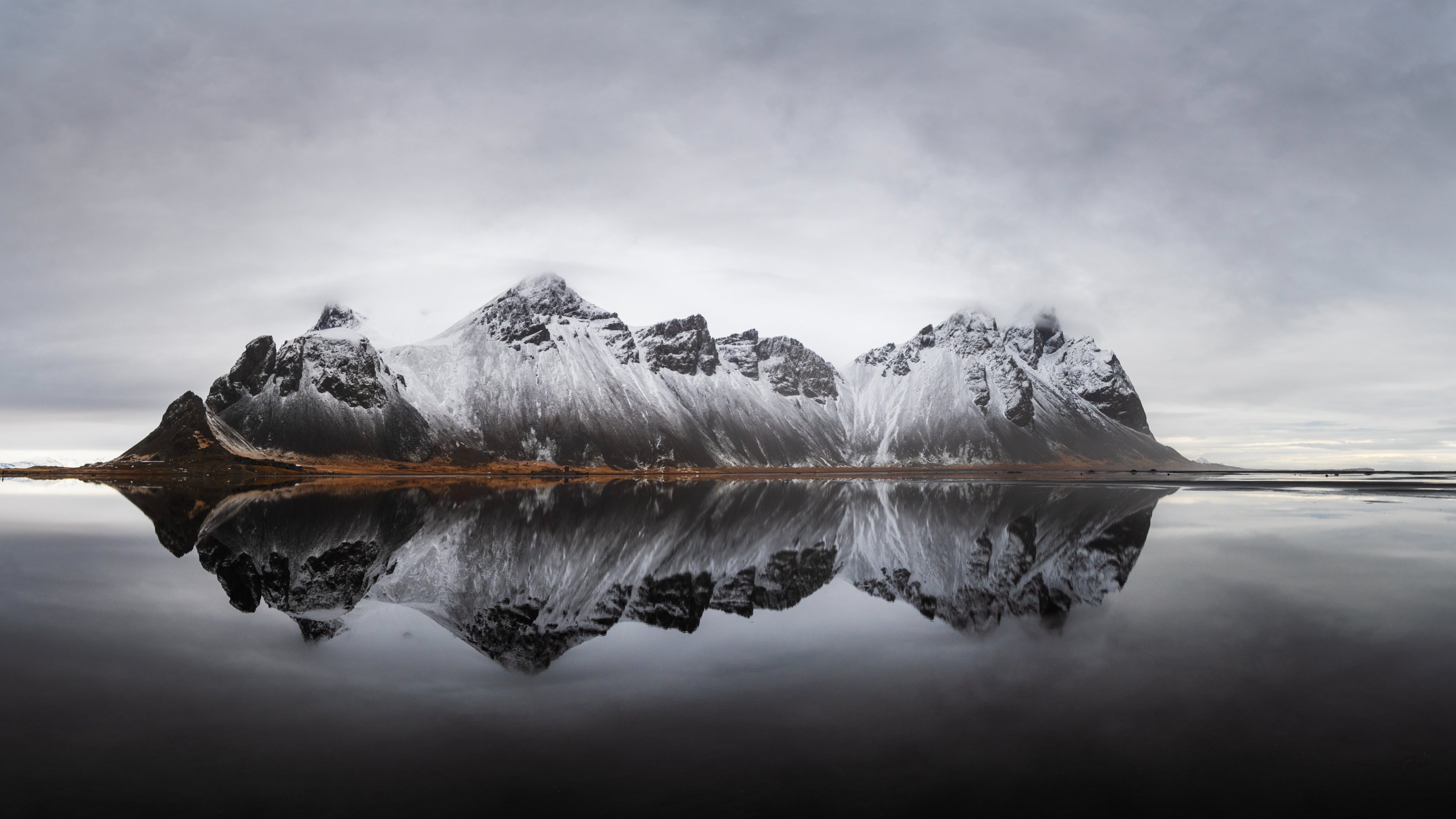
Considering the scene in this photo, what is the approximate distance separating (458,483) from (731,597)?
10788 centimetres

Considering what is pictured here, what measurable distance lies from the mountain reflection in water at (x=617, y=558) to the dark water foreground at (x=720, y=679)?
29 centimetres

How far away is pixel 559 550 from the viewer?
37.2 metres

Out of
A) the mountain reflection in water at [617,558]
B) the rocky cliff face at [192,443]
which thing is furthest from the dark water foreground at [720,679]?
the rocky cliff face at [192,443]

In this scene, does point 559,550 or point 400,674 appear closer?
point 400,674

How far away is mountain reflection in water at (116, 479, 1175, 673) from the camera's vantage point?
23.1m

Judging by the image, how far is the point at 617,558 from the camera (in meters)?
35.3

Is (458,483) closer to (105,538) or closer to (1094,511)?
(105,538)

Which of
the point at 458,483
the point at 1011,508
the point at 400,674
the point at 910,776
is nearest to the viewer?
the point at 910,776

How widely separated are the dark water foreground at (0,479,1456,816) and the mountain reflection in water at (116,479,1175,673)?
0.29 metres

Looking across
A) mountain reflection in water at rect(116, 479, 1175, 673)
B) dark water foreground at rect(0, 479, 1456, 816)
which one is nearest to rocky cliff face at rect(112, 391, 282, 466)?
mountain reflection in water at rect(116, 479, 1175, 673)

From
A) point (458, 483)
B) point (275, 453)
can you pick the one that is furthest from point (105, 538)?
point (275, 453)

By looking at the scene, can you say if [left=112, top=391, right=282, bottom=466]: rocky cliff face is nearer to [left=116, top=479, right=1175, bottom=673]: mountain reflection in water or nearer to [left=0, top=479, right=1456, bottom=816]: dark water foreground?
[left=116, top=479, right=1175, bottom=673]: mountain reflection in water

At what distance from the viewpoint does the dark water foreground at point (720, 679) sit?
10.5 meters

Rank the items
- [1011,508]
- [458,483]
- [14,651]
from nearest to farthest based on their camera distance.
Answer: [14,651]
[1011,508]
[458,483]
